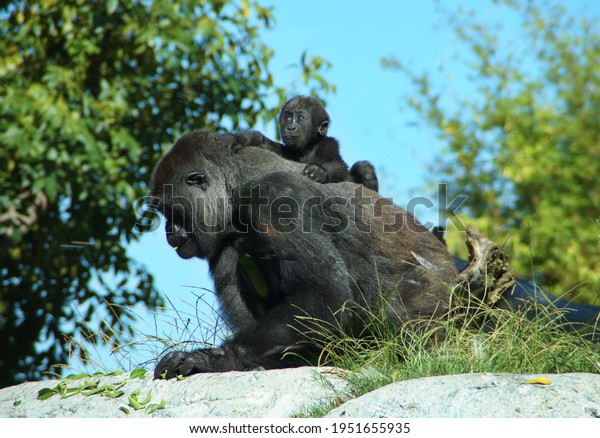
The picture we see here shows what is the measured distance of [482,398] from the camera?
3.46m

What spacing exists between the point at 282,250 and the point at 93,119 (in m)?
4.45

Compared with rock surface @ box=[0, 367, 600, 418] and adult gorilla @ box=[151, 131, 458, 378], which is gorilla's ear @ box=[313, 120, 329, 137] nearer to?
adult gorilla @ box=[151, 131, 458, 378]

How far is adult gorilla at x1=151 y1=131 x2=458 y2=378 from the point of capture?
14.5ft

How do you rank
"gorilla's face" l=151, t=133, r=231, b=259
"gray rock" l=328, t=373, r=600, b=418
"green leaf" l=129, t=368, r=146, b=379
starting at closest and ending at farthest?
"gray rock" l=328, t=373, r=600, b=418 → "green leaf" l=129, t=368, r=146, b=379 → "gorilla's face" l=151, t=133, r=231, b=259

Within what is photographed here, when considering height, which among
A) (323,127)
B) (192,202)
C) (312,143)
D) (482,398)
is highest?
(323,127)

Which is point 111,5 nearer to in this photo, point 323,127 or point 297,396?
point 323,127

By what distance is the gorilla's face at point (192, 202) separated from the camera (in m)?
4.89

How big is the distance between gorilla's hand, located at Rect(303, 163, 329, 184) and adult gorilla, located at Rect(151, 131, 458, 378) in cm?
7

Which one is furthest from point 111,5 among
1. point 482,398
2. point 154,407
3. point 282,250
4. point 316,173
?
point 482,398

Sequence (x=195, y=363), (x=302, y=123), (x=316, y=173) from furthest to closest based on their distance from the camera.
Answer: (x=302, y=123) < (x=316, y=173) < (x=195, y=363)

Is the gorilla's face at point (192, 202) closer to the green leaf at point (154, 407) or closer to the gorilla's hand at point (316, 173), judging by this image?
the gorilla's hand at point (316, 173)

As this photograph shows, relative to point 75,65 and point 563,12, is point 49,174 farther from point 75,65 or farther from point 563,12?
point 563,12

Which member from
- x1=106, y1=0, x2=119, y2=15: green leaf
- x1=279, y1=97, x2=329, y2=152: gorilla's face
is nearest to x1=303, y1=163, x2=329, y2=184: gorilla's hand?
x1=279, y1=97, x2=329, y2=152: gorilla's face

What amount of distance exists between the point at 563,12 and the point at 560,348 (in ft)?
→ 33.7
